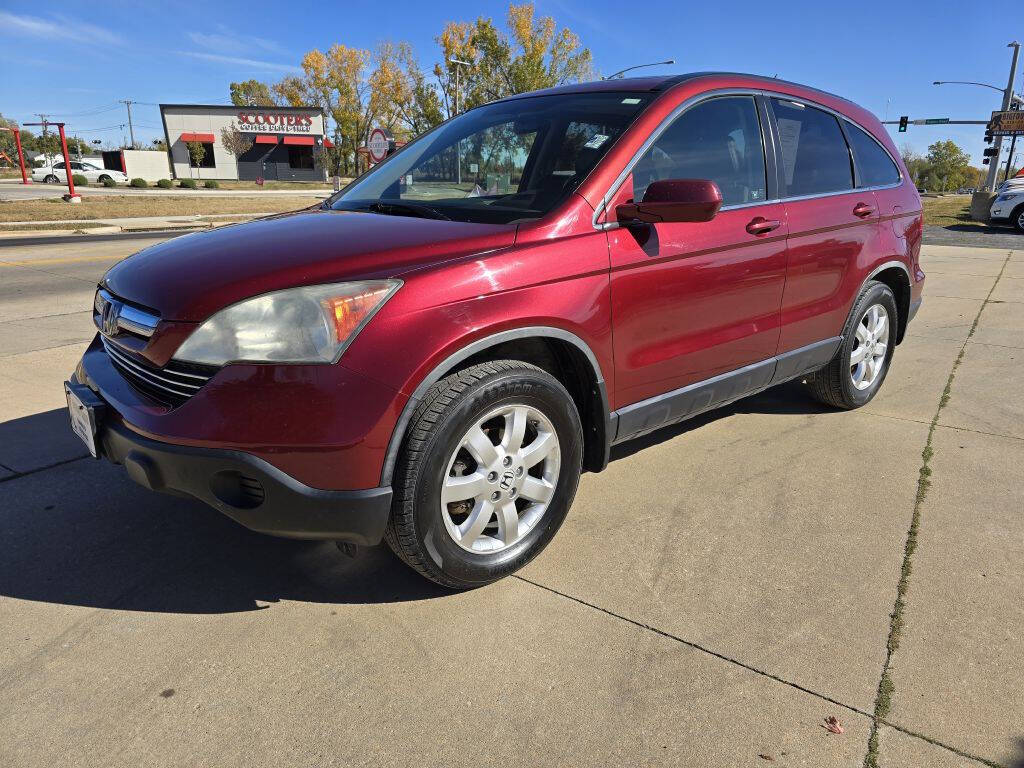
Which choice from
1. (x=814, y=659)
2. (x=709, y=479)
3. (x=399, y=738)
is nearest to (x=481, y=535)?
(x=399, y=738)

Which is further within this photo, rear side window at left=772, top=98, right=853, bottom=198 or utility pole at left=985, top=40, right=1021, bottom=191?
utility pole at left=985, top=40, right=1021, bottom=191

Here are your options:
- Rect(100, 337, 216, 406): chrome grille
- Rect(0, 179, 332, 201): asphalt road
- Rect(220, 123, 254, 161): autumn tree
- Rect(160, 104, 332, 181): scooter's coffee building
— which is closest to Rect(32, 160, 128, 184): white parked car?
Rect(0, 179, 332, 201): asphalt road

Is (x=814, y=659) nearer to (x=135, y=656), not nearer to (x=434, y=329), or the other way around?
(x=434, y=329)

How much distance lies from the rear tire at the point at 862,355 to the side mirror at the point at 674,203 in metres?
1.89

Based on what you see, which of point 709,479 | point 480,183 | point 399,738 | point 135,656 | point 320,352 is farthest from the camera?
point 709,479

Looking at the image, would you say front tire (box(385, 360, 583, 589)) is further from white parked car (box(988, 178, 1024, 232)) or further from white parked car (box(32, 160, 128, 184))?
white parked car (box(32, 160, 128, 184))

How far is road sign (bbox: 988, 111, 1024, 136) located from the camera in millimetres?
39344

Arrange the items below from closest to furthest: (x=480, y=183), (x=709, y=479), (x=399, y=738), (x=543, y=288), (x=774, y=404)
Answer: (x=399, y=738)
(x=543, y=288)
(x=480, y=183)
(x=709, y=479)
(x=774, y=404)

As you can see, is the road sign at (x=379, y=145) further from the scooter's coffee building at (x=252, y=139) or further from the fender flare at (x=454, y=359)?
the scooter's coffee building at (x=252, y=139)

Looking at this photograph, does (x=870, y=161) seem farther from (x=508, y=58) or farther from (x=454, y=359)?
(x=508, y=58)

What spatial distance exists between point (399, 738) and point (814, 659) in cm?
130

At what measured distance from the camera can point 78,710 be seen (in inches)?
82.5

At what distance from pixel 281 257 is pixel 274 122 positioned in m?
63.9

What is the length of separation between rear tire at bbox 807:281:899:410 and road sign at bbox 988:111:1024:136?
4455 cm
